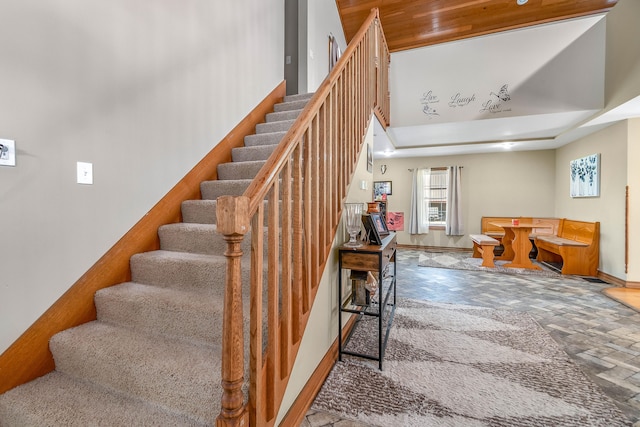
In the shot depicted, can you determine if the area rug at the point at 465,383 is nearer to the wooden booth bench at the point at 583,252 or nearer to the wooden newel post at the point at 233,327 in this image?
the wooden newel post at the point at 233,327

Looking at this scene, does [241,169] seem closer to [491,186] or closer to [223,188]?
[223,188]

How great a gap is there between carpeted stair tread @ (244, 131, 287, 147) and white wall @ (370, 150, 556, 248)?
5302mm

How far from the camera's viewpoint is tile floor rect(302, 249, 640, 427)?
175cm

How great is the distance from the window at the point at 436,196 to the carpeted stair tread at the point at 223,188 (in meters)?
5.91

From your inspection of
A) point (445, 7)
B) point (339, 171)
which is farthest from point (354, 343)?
point (445, 7)

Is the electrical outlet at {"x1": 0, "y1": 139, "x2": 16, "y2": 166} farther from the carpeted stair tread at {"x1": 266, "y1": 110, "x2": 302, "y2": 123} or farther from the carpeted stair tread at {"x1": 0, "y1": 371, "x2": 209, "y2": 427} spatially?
the carpeted stair tread at {"x1": 266, "y1": 110, "x2": 302, "y2": 123}

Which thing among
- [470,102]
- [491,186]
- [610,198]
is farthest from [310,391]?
[491,186]

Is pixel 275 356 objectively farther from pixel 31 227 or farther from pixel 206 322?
pixel 31 227

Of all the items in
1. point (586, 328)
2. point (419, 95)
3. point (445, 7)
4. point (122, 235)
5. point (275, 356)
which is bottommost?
point (586, 328)

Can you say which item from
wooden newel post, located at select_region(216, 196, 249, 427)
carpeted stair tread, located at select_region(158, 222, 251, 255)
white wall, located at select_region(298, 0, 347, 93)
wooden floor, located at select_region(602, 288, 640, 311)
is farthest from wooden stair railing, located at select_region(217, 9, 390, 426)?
wooden floor, located at select_region(602, 288, 640, 311)

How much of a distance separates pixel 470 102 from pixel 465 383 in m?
4.04

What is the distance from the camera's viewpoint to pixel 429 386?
5.58 feet

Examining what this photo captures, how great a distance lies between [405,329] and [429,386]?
2.59 feet

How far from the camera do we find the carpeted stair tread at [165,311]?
1.36 metres
